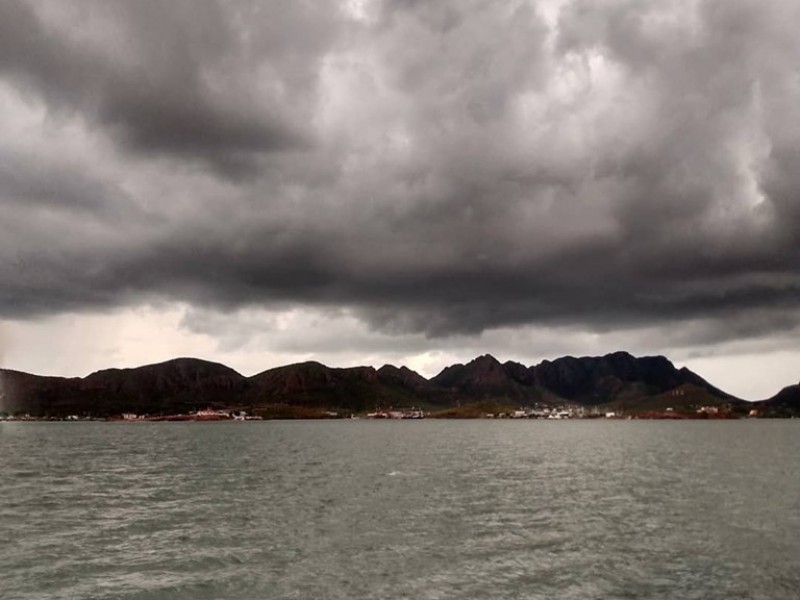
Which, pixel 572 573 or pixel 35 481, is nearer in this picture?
pixel 572 573

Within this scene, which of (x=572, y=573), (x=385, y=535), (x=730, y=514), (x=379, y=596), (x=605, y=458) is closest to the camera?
(x=379, y=596)

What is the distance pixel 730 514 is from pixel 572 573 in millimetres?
33165

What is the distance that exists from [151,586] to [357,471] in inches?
2922

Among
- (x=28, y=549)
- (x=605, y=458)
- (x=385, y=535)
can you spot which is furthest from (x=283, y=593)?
(x=605, y=458)

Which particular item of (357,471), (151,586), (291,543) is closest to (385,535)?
(291,543)

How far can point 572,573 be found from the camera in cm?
4359

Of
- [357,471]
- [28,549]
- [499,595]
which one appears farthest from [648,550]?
[357,471]

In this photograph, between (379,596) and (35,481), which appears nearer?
(379,596)

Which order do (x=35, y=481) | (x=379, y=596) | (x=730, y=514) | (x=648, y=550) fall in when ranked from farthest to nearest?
(x=35, y=481)
(x=730, y=514)
(x=648, y=550)
(x=379, y=596)

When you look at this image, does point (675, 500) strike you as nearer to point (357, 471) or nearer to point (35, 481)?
point (357, 471)

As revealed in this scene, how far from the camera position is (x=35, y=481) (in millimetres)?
96875

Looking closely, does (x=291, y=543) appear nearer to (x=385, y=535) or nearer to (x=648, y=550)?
(x=385, y=535)

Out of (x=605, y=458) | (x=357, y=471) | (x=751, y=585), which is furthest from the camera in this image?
(x=605, y=458)

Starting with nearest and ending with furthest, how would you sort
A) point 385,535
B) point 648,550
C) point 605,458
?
point 648,550 < point 385,535 < point 605,458
